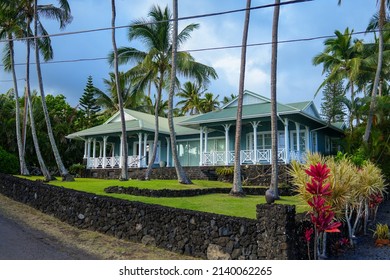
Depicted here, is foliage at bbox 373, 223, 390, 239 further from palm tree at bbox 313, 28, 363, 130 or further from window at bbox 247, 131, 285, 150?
palm tree at bbox 313, 28, 363, 130

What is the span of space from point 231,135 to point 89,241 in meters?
16.9

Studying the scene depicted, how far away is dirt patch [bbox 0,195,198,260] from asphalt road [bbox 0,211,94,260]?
23 centimetres

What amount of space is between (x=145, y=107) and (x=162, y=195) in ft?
91.8

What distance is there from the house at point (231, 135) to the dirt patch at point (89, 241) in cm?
1269

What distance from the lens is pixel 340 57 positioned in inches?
1068

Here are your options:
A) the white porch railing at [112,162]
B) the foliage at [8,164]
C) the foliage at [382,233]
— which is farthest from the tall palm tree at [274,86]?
the foliage at [8,164]

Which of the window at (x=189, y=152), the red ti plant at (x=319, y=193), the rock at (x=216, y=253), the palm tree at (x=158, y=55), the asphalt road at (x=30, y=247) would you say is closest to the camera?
the red ti plant at (x=319, y=193)

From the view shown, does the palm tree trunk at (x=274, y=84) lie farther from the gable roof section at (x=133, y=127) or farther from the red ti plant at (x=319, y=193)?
the gable roof section at (x=133, y=127)

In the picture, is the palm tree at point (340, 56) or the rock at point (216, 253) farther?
the palm tree at point (340, 56)

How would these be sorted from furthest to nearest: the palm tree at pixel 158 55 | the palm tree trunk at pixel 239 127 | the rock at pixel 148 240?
the palm tree at pixel 158 55 → the palm tree trunk at pixel 239 127 → the rock at pixel 148 240

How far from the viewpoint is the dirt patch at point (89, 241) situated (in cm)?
831

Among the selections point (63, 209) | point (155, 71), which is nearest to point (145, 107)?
point (155, 71)

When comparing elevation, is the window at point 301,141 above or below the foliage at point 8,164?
above
